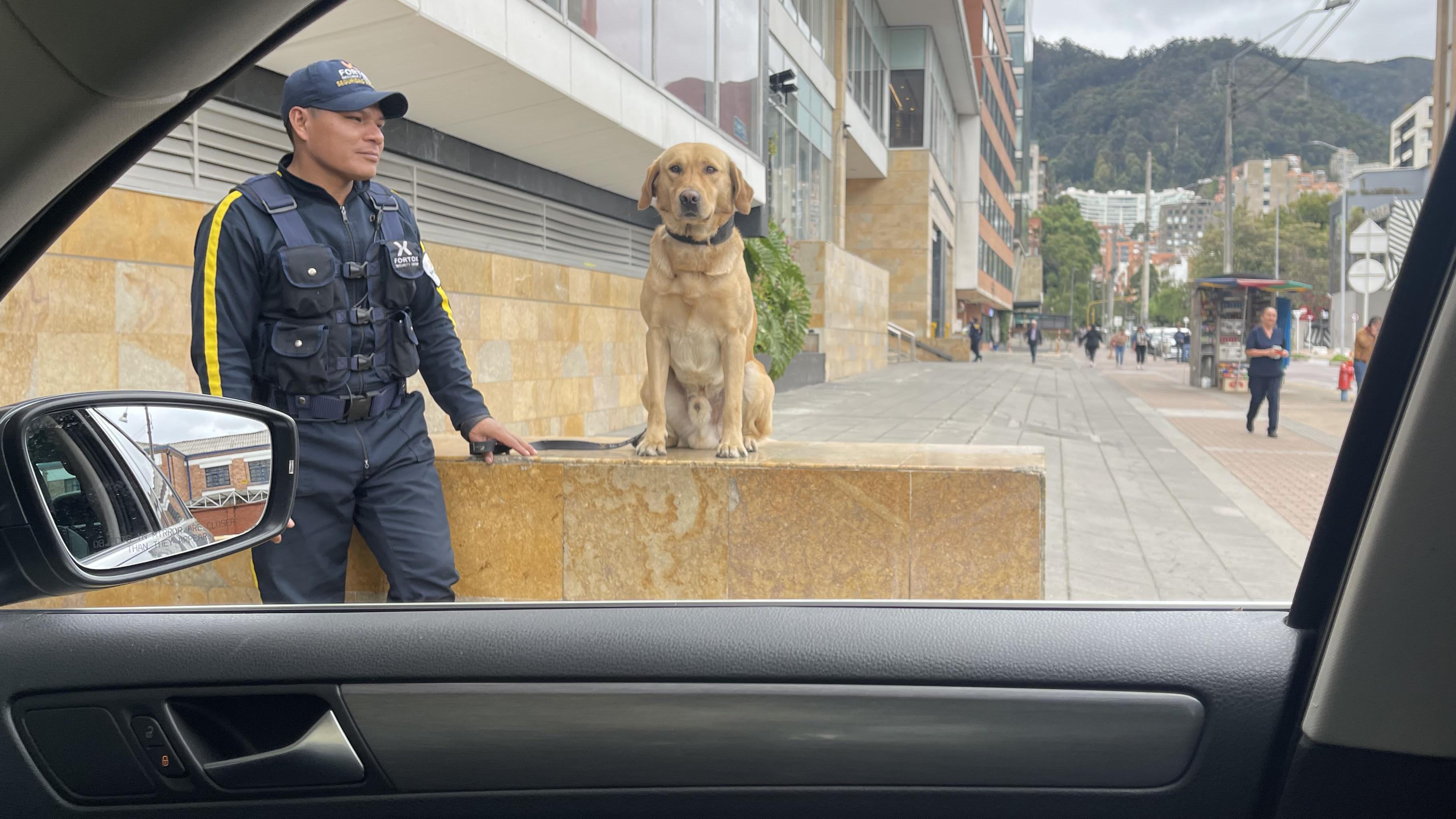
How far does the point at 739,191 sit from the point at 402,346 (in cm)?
168

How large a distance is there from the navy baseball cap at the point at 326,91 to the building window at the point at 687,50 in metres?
8.35

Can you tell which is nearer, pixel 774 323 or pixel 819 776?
pixel 819 776

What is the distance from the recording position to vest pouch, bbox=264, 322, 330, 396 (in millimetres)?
2666

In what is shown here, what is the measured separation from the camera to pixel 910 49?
31.7m

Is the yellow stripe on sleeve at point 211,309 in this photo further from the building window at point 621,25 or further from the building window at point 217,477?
the building window at point 621,25

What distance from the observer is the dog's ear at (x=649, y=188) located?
13.2 feet

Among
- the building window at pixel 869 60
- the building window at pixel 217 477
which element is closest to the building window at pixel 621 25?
the building window at pixel 217 477

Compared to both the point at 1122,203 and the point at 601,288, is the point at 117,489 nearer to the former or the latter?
the point at 1122,203

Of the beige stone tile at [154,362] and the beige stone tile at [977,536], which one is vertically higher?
the beige stone tile at [154,362]

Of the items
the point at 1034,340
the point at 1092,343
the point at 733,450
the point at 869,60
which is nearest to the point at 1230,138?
the point at 733,450

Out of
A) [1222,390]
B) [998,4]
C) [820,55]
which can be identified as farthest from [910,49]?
[998,4]

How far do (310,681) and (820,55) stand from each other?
21972mm

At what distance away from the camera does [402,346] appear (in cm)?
292

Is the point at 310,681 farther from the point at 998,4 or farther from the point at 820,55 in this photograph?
the point at 820,55
